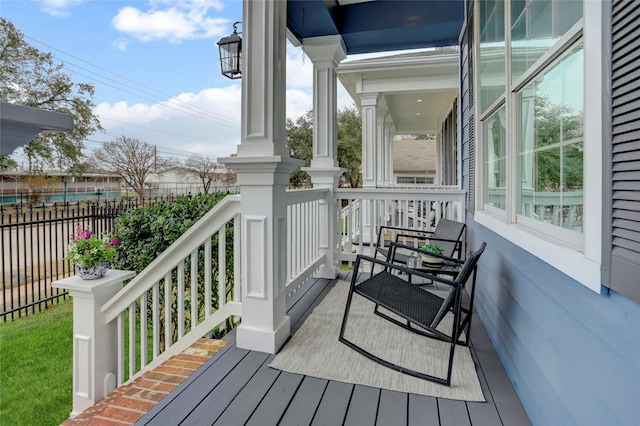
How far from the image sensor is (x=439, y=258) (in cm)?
295

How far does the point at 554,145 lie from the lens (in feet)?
4.74

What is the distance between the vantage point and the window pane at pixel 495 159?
226 cm

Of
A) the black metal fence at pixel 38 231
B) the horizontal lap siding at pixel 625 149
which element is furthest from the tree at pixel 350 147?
the horizontal lap siding at pixel 625 149

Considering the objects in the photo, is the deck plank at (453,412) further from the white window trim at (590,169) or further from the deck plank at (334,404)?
the white window trim at (590,169)

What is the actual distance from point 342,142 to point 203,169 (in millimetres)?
8444

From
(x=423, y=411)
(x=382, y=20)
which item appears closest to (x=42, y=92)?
(x=382, y=20)

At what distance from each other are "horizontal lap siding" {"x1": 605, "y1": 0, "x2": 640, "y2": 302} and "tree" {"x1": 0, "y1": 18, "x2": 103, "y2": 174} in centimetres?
903

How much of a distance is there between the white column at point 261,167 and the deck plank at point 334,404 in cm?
56

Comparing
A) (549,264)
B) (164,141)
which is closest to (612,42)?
(549,264)

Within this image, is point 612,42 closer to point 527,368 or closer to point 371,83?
point 527,368

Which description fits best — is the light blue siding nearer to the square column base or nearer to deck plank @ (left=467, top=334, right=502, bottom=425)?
deck plank @ (left=467, top=334, right=502, bottom=425)

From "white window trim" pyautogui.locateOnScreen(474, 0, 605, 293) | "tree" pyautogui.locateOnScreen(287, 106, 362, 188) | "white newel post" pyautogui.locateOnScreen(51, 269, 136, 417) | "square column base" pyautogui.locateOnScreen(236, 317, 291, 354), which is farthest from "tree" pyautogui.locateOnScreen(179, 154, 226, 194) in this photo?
"white window trim" pyautogui.locateOnScreen(474, 0, 605, 293)

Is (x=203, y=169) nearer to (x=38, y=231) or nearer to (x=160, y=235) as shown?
(x=38, y=231)

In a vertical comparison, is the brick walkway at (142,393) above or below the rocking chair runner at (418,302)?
below
